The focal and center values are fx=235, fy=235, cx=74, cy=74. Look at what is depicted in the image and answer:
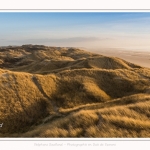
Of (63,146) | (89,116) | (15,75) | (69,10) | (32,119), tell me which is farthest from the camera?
(15,75)

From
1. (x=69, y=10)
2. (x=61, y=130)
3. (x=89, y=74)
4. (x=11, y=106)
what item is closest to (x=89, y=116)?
(x=61, y=130)

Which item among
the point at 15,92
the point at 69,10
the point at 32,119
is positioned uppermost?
the point at 69,10

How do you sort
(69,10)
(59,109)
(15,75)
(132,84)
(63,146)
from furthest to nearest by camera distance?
(132,84), (15,75), (59,109), (69,10), (63,146)

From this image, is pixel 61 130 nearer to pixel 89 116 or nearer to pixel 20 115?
pixel 89 116

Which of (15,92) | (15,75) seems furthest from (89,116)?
(15,75)

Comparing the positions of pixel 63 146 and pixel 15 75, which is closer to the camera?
pixel 63 146

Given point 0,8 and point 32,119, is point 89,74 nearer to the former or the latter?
point 32,119

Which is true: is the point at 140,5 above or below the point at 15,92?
above
